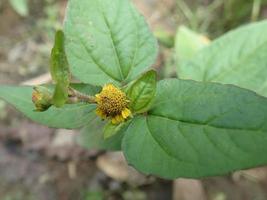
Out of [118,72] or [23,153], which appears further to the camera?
[23,153]

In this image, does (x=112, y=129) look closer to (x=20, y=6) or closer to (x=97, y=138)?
(x=97, y=138)

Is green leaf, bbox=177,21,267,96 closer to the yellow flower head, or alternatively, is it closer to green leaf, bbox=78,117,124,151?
green leaf, bbox=78,117,124,151

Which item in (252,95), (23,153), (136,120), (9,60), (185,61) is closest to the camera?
(252,95)

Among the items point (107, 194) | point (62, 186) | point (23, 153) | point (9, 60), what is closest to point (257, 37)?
point (107, 194)

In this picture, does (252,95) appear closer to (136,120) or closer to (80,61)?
(136,120)

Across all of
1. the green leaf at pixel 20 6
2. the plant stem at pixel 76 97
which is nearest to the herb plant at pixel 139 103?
the plant stem at pixel 76 97

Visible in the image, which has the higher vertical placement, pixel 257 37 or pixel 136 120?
pixel 136 120

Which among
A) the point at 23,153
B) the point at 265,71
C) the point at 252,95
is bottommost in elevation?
the point at 23,153
